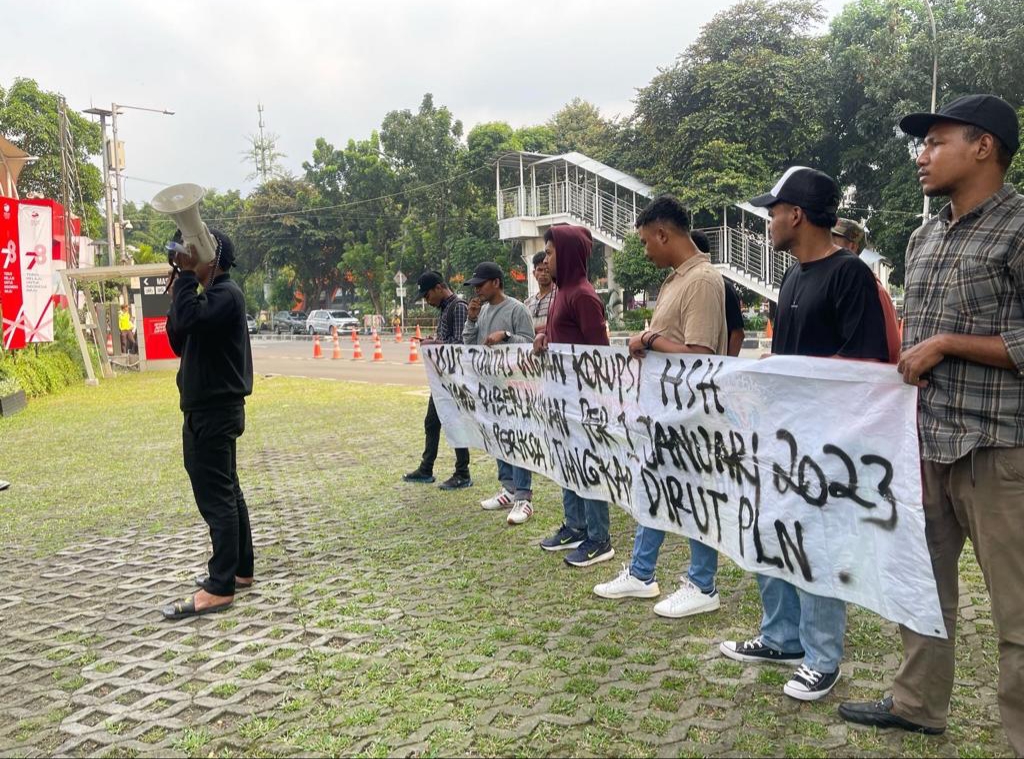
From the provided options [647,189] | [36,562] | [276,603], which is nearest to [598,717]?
[276,603]

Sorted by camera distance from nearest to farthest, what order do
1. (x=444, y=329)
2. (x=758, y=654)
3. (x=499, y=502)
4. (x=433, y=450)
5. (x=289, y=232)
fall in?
1. (x=758, y=654)
2. (x=499, y=502)
3. (x=444, y=329)
4. (x=433, y=450)
5. (x=289, y=232)

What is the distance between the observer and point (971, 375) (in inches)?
99.9

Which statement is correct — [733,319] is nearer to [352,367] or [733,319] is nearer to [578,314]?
[578,314]

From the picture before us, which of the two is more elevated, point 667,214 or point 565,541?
point 667,214

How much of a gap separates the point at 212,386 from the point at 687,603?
2.56 meters

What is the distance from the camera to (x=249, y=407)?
13.6 metres

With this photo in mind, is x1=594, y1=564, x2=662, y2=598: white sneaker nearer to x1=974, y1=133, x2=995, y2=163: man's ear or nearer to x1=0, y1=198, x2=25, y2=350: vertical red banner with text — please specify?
x1=974, y1=133, x2=995, y2=163: man's ear

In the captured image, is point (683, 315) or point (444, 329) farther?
point (444, 329)

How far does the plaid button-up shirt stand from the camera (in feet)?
8.12

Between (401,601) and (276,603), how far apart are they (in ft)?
2.17

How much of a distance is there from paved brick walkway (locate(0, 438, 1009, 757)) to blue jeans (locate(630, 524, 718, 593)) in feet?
0.56

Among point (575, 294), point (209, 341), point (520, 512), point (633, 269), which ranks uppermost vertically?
point (633, 269)

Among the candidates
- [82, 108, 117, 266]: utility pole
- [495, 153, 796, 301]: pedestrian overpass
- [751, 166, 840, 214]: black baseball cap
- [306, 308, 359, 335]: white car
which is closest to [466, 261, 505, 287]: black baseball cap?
[751, 166, 840, 214]: black baseball cap

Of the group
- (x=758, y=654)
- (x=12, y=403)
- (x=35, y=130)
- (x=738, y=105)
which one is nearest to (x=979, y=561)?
(x=758, y=654)
